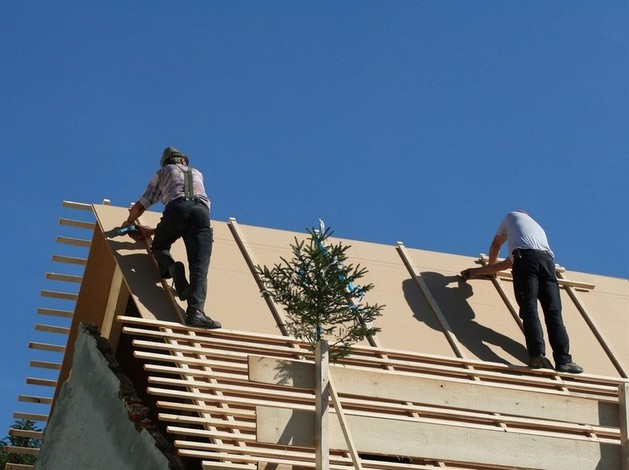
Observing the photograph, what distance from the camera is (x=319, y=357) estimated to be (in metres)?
6.38

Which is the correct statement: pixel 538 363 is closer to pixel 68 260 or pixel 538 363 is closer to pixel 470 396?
pixel 470 396

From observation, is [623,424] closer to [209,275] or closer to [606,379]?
[606,379]

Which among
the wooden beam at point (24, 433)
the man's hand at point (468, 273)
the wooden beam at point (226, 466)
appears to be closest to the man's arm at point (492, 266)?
the man's hand at point (468, 273)

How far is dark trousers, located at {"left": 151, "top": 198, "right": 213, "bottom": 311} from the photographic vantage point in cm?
798

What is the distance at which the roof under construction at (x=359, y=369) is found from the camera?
21.1 ft

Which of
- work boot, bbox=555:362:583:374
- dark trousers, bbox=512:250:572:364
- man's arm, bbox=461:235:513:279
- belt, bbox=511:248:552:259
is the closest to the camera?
work boot, bbox=555:362:583:374

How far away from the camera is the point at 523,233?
8.95 meters

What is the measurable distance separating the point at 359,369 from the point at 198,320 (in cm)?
127

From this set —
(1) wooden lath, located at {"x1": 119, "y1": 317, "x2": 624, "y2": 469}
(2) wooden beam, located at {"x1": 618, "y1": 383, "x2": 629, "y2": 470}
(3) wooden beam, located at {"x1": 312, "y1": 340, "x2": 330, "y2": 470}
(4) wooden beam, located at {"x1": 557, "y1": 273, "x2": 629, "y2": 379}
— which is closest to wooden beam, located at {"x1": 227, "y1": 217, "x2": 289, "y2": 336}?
(1) wooden lath, located at {"x1": 119, "y1": 317, "x2": 624, "y2": 469}

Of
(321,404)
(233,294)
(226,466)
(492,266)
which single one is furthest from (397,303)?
(226,466)

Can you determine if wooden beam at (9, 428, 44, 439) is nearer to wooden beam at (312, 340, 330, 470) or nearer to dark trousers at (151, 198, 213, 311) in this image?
dark trousers at (151, 198, 213, 311)

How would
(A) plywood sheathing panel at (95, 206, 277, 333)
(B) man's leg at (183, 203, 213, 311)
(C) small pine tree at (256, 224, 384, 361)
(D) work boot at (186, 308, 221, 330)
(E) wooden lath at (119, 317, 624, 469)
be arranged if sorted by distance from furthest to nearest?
(A) plywood sheathing panel at (95, 206, 277, 333) → (B) man's leg at (183, 203, 213, 311) → (D) work boot at (186, 308, 221, 330) → (C) small pine tree at (256, 224, 384, 361) → (E) wooden lath at (119, 317, 624, 469)

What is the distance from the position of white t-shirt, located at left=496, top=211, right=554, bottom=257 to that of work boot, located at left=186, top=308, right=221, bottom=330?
8.04 ft

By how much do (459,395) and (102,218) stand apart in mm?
3111
